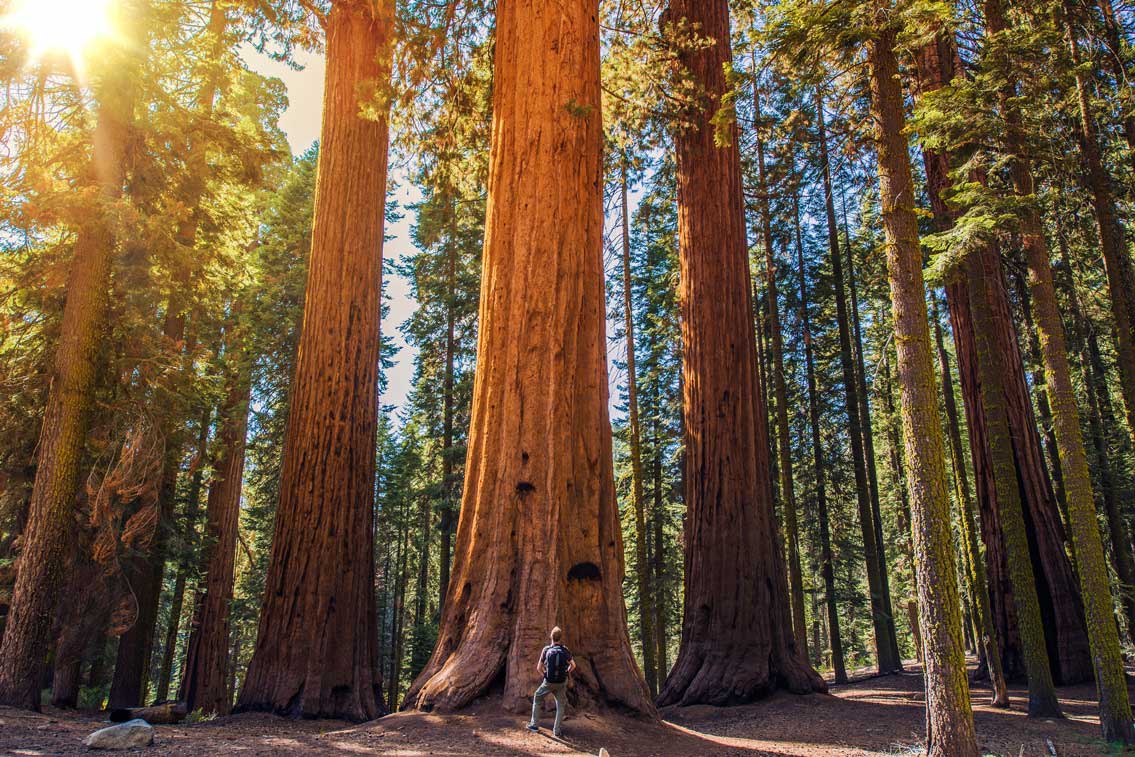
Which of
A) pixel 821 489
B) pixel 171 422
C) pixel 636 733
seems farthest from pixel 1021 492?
pixel 171 422

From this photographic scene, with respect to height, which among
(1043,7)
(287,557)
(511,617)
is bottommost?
(511,617)

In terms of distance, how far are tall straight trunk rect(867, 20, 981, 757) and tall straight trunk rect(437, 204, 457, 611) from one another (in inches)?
591

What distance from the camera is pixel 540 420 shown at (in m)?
6.54

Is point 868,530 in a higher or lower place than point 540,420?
lower

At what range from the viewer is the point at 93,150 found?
10531mm

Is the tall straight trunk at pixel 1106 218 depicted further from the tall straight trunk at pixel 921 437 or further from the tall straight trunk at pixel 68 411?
the tall straight trunk at pixel 68 411

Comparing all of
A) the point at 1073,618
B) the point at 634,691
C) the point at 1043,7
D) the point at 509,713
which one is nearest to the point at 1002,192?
the point at 1043,7

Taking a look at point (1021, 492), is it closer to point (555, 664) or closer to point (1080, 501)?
point (1080, 501)

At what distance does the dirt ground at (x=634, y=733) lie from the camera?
5.10 meters

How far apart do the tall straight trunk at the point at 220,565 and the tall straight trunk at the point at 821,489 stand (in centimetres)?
1453

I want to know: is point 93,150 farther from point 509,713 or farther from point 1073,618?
point 1073,618

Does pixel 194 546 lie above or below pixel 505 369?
below

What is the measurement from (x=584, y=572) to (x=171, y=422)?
9.72 meters

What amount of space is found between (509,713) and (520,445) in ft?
7.65
